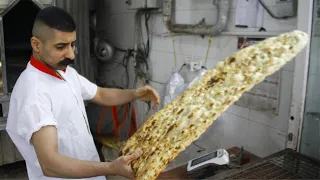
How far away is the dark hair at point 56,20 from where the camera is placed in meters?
1.22

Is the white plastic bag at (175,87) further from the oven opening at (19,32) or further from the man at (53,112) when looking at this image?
the oven opening at (19,32)

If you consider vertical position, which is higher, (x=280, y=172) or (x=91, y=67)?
(x=91, y=67)

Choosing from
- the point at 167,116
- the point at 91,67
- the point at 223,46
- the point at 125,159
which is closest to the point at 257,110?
the point at 223,46

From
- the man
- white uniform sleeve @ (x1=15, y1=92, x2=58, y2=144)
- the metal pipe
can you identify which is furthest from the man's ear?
A: the metal pipe

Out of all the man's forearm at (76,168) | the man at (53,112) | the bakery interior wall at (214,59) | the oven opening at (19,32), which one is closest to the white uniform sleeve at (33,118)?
the man at (53,112)

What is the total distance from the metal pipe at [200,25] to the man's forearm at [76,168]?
1.37 meters

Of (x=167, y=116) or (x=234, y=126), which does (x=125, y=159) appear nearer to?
(x=167, y=116)

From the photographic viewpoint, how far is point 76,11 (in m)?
3.12

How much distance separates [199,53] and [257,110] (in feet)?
2.29

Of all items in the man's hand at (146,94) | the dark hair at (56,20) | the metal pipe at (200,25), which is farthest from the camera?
the metal pipe at (200,25)

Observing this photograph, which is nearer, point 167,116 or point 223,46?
point 167,116

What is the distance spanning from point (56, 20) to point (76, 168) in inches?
24.3

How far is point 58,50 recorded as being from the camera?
1248 millimetres

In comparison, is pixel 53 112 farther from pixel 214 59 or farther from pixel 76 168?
pixel 214 59
